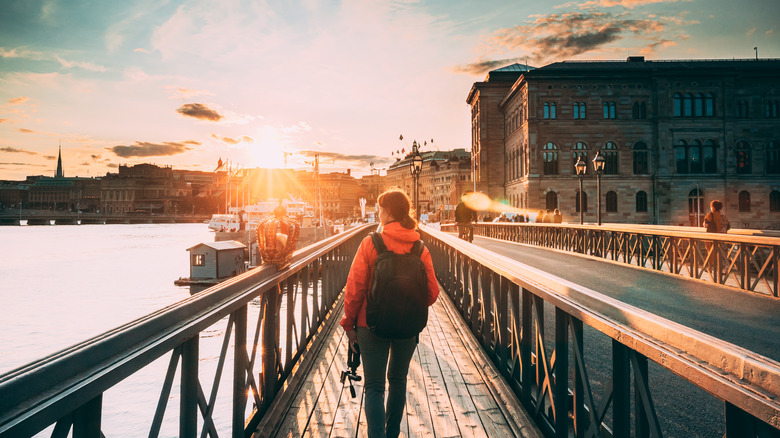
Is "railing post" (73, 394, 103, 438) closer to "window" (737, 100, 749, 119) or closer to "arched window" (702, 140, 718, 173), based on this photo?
"arched window" (702, 140, 718, 173)

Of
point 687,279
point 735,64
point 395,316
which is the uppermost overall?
point 735,64

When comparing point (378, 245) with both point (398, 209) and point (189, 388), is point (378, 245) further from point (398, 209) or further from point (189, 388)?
point (189, 388)

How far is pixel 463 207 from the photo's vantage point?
Answer: 66.1ft

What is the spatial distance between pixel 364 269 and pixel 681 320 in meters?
8.43

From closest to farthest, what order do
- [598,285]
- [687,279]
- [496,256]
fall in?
[496,256], [598,285], [687,279]

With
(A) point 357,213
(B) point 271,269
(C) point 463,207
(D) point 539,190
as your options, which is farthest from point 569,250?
(A) point 357,213

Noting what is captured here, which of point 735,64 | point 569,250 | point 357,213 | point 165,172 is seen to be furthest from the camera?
point 165,172

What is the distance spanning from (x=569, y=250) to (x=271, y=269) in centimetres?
Answer: 2444

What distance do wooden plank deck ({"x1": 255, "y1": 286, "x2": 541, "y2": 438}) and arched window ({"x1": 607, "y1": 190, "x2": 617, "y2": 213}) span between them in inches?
2123

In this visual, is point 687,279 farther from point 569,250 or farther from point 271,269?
point 271,269

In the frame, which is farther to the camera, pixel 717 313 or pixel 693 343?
pixel 717 313

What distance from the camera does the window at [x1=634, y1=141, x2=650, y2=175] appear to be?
181 ft

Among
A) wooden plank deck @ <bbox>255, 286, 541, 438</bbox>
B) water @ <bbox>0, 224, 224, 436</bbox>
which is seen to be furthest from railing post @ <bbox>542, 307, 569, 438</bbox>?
water @ <bbox>0, 224, 224, 436</bbox>

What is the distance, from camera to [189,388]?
2.64 metres
